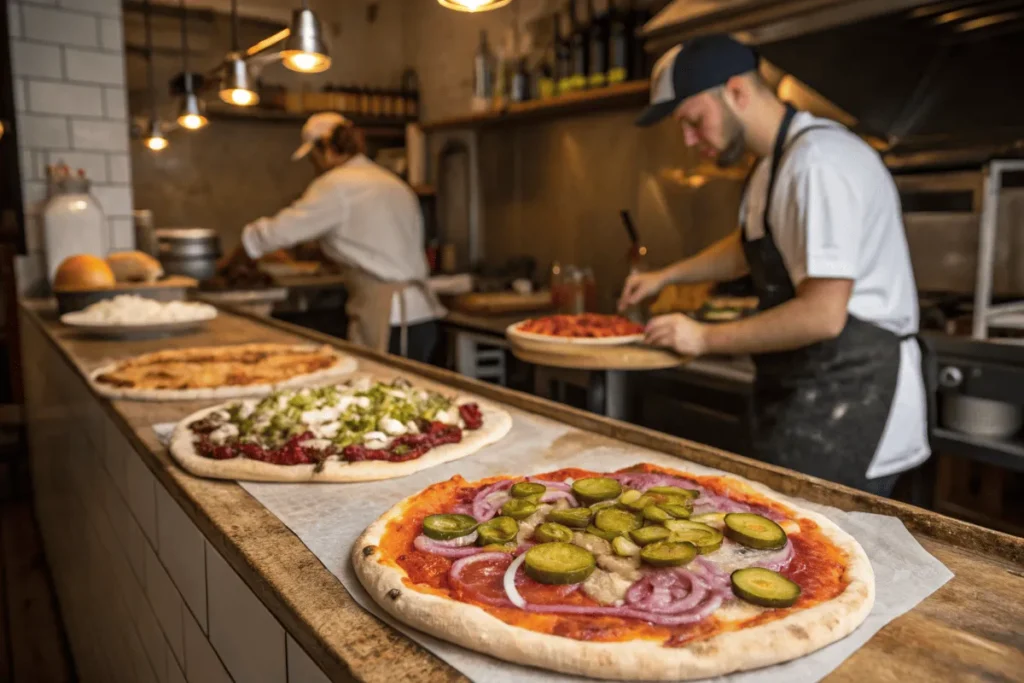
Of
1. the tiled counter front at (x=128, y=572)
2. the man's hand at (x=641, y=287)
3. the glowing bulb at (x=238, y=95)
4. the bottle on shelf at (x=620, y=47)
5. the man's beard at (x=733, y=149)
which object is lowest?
the tiled counter front at (x=128, y=572)

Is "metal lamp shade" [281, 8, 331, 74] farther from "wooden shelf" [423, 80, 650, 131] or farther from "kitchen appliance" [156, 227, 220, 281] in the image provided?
"kitchen appliance" [156, 227, 220, 281]

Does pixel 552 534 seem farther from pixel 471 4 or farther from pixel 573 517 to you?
pixel 471 4

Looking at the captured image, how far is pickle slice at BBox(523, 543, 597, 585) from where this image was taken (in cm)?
96

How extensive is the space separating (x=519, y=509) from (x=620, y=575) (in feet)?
0.71

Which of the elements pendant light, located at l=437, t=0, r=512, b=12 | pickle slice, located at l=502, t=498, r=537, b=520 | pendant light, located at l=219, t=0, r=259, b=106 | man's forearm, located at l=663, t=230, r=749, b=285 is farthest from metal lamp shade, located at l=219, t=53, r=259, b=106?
pickle slice, located at l=502, t=498, r=537, b=520

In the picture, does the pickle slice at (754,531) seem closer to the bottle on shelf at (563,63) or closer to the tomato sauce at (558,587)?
the tomato sauce at (558,587)

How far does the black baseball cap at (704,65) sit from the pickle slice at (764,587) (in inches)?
64.3

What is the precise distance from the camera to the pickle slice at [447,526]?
109 centimetres

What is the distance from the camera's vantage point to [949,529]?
115 centimetres

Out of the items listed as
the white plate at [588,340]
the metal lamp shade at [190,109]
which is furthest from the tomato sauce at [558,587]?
the metal lamp shade at [190,109]

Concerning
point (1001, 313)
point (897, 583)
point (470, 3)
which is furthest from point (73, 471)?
point (1001, 313)

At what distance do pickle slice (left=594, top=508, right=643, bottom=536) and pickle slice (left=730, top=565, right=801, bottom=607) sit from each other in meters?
0.16

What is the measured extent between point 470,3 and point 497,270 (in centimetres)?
402


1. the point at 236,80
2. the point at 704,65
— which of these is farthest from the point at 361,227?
the point at 704,65
